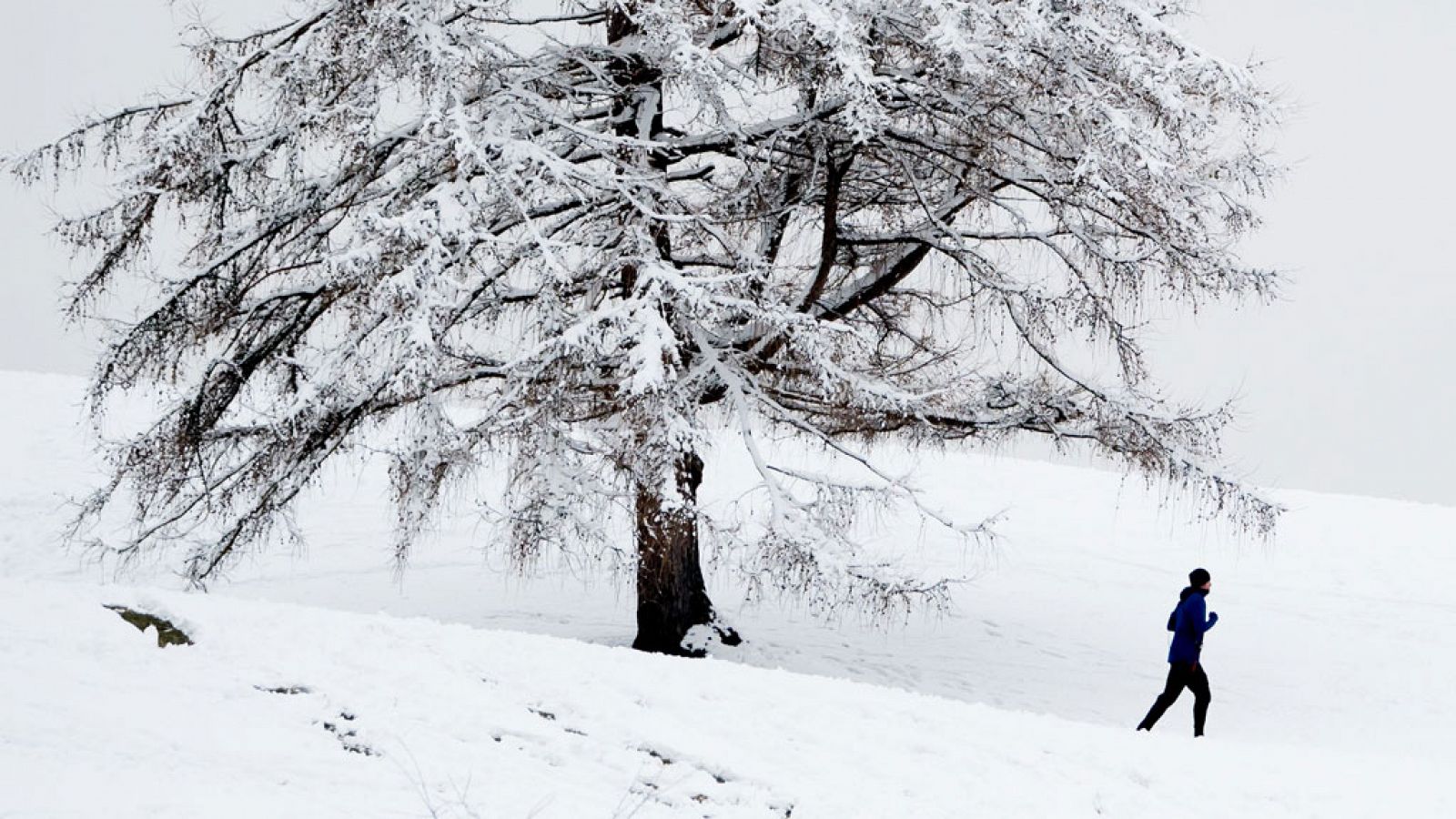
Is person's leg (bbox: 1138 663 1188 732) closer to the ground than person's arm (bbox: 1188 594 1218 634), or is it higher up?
closer to the ground

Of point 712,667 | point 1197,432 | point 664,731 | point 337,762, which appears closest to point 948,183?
point 1197,432

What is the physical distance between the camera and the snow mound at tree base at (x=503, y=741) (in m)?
5.70

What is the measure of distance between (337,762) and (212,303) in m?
6.84

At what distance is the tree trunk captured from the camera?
11102mm

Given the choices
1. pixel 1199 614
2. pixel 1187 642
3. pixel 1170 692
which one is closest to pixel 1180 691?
pixel 1170 692

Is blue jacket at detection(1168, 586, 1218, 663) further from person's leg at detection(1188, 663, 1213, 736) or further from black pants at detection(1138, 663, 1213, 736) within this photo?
person's leg at detection(1188, 663, 1213, 736)

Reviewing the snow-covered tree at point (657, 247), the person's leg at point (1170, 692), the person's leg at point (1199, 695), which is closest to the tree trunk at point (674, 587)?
the snow-covered tree at point (657, 247)

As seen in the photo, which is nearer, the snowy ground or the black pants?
the snowy ground

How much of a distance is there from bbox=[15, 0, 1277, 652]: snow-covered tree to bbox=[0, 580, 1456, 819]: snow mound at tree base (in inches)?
86.5

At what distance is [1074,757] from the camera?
756 cm

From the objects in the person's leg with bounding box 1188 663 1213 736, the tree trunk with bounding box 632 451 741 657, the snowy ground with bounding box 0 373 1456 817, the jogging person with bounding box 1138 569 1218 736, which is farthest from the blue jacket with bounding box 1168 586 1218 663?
the tree trunk with bounding box 632 451 741 657

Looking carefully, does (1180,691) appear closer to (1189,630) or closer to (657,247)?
(1189,630)

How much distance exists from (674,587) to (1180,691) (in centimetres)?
467

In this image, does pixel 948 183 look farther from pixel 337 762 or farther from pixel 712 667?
pixel 337 762
